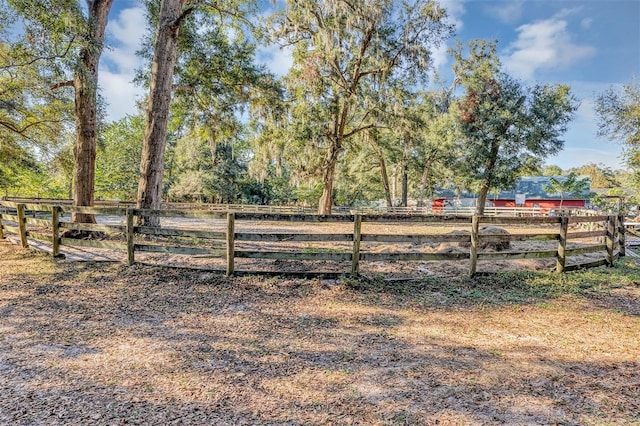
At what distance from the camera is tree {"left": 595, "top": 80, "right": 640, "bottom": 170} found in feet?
56.7

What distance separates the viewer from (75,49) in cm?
765

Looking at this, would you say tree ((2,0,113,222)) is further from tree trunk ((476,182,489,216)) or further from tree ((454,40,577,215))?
tree trunk ((476,182,489,216))

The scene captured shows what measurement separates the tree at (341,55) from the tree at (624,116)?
9.82 m

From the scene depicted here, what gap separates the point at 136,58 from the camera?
12.2 m

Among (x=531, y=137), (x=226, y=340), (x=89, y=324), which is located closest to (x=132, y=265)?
(x=89, y=324)

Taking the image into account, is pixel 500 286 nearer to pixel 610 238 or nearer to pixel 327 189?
pixel 610 238

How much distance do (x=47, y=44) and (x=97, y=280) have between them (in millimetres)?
5531

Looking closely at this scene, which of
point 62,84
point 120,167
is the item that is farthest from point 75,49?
point 120,167

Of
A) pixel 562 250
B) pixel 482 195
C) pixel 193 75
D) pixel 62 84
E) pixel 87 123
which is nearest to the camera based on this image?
pixel 562 250

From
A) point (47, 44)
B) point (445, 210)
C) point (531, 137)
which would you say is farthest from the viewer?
point (445, 210)

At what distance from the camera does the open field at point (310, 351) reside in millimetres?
2418

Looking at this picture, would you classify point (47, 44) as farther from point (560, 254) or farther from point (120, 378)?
point (560, 254)

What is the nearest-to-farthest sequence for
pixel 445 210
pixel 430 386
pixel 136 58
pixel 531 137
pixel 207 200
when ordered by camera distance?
1. pixel 430 386
2. pixel 136 58
3. pixel 531 137
4. pixel 445 210
5. pixel 207 200

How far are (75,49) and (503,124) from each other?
22248 millimetres
